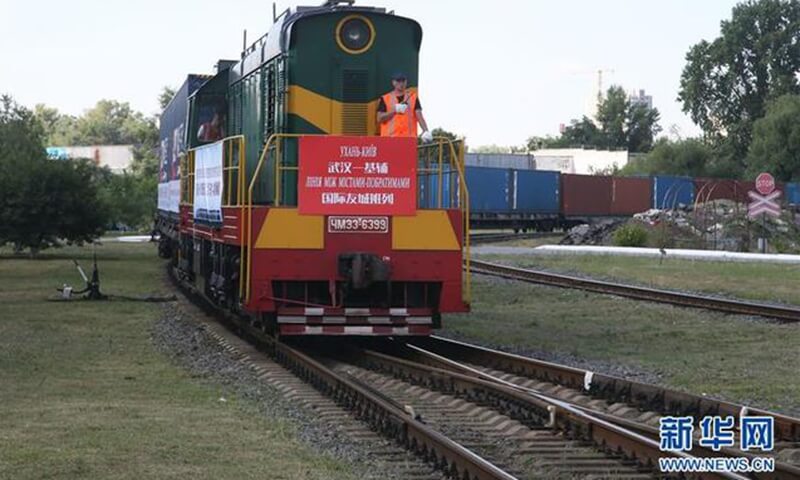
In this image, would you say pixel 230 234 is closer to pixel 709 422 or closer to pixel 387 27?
pixel 387 27

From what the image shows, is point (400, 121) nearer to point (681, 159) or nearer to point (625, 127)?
point (681, 159)

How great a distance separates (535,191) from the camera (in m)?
58.5

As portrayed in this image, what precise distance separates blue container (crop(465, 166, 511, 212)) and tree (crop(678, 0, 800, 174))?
45804 millimetres

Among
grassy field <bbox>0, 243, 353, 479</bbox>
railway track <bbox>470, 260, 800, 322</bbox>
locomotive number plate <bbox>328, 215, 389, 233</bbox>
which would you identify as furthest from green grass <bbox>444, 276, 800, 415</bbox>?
grassy field <bbox>0, 243, 353, 479</bbox>

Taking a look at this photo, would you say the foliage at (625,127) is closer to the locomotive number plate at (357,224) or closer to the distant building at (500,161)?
the distant building at (500,161)

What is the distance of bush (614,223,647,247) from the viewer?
42031 millimetres

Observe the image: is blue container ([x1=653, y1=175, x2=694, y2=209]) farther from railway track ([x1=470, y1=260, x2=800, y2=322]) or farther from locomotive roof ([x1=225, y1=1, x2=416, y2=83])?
locomotive roof ([x1=225, y1=1, x2=416, y2=83])

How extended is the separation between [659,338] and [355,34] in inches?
231

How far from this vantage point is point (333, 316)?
1378 centimetres

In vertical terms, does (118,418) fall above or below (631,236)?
below

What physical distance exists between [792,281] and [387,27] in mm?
14646

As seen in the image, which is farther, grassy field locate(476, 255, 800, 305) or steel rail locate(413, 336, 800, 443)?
grassy field locate(476, 255, 800, 305)

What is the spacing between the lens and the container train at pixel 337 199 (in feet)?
44.9

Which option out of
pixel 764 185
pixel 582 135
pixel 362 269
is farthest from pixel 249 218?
pixel 582 135
